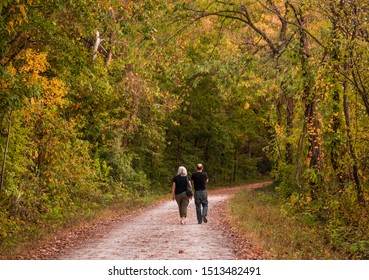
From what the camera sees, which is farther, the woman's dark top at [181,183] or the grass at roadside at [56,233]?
the woman's dark top at [181,183]

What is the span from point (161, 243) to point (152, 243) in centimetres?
21

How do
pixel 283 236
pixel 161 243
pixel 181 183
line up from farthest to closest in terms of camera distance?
pixel 181 183
pixel 283 236
pixel 161 243

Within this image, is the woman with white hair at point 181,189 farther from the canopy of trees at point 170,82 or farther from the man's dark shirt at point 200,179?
the canopy of trees at point 170,82

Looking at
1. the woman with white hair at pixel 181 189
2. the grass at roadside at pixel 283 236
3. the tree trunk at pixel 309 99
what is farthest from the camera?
the woman with white hair at pixel 181 189

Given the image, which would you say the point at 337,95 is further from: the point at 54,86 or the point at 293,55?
the point at 54,86

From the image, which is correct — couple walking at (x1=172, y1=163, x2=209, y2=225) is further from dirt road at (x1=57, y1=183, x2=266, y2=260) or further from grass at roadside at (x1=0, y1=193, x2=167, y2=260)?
grass at roadside at (x1=0, y1=193, x2=167, y2=260)

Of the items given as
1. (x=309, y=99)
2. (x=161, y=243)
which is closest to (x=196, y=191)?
(x=161, y=243)

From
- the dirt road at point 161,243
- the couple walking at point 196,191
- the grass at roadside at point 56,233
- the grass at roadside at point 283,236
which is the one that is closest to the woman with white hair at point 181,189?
the couple walking at point 196,191

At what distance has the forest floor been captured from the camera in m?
9.73

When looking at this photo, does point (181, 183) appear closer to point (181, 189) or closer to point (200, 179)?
point (181, 189)

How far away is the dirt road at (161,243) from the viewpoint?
31.7 feet

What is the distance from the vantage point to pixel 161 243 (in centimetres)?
1129

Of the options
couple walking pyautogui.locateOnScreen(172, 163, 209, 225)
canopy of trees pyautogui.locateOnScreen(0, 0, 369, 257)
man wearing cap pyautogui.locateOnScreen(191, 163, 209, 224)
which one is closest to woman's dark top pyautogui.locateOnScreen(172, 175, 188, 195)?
couple walking pyautogui.locateOnScreen(172, 163, 209, 225)

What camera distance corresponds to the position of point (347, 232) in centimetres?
1198
